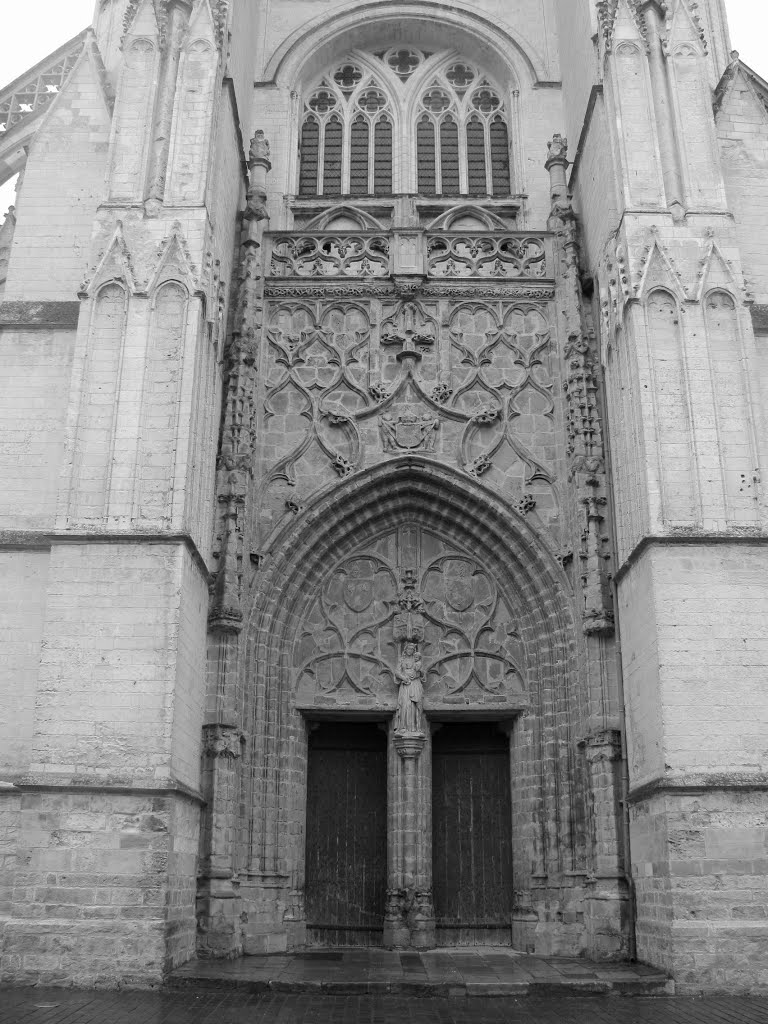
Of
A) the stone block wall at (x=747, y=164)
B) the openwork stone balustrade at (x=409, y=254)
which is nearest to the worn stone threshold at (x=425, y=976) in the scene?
the stone block wall at (x=747, y=164)

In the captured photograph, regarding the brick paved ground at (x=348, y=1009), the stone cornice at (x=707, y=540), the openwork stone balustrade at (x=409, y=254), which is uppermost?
the openwork stone balustrade at (x=409, y=254)

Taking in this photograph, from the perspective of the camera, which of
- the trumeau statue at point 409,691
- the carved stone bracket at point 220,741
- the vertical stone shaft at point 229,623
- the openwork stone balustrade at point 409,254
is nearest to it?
the vertical stone shaft at point 229,623

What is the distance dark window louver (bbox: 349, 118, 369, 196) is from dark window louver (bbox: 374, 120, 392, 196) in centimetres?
14

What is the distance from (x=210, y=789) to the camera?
11.0 m

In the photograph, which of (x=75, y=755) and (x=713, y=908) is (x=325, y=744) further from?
(x=713, y=908)

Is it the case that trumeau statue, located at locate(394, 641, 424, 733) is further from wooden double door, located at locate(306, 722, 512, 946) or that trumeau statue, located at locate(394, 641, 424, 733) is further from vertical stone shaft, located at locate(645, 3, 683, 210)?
vertical stone shaft, located at locate(645, 3, 683, 210)

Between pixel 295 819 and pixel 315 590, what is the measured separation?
2606 millimetres

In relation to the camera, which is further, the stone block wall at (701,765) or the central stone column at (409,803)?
the central stone column at (409,803)

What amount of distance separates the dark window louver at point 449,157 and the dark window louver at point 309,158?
1814 mm

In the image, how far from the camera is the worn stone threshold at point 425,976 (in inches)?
350

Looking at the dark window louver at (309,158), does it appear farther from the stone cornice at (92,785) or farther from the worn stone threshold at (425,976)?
the worn stone threshold at (425,976)

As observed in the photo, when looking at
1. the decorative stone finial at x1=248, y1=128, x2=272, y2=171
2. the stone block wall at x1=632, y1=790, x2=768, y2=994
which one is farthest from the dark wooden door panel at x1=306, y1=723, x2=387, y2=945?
the decorative stone finial at x1=248, y1=128, x2=272, y2=171

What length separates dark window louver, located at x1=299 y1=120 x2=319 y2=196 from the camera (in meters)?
15.3

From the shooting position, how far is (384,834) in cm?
1230
